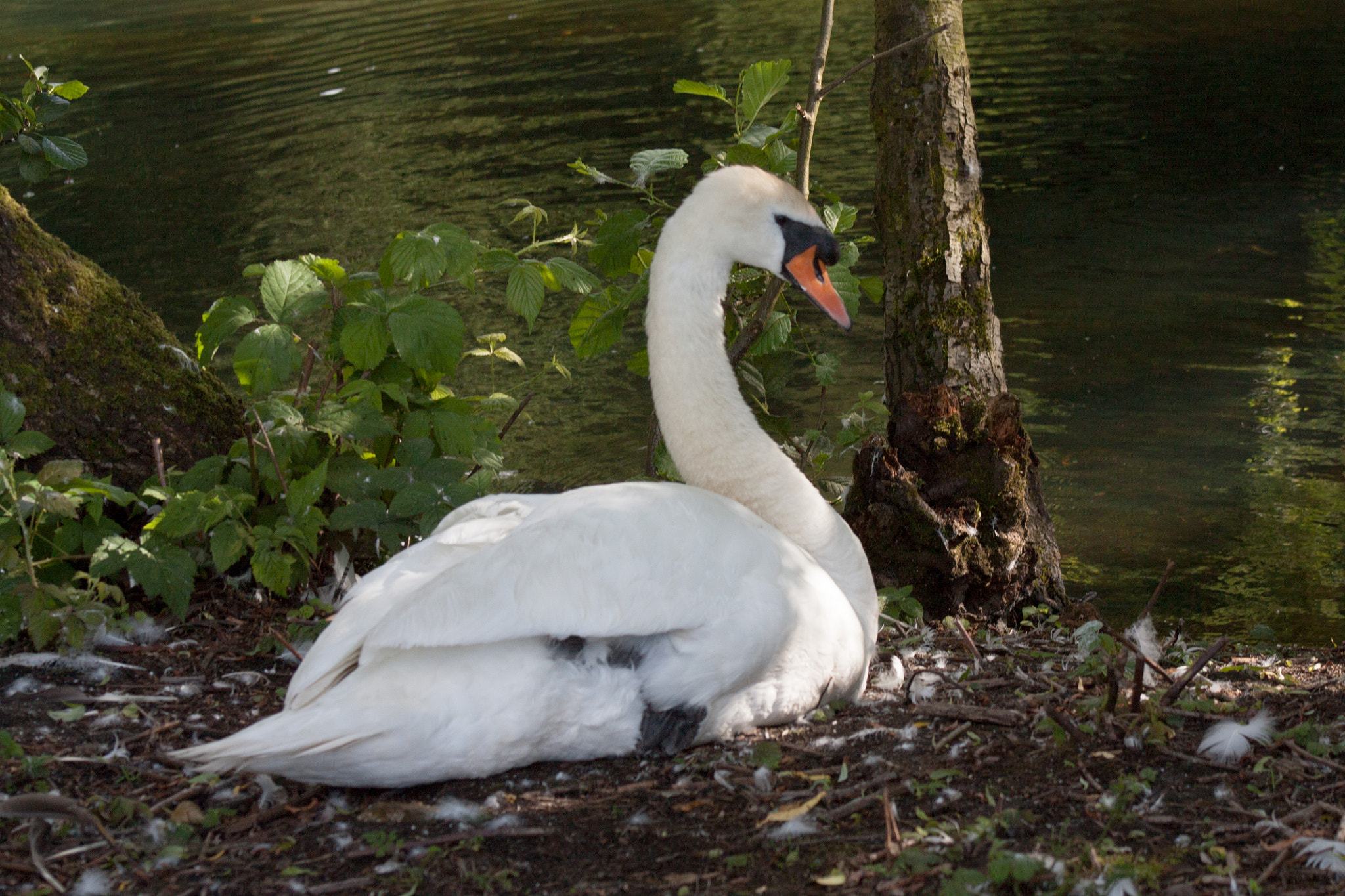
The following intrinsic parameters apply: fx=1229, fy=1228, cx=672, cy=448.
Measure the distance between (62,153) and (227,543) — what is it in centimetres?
169

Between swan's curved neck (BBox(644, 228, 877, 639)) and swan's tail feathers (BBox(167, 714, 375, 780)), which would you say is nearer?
swan's tail feathers (BBox(167, 714, 375, 780))

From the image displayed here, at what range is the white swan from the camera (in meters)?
3.07

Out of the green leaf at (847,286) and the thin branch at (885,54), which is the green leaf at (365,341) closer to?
the green leaf at (847,286)

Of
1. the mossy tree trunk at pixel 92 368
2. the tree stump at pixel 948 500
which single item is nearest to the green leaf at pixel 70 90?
the mossy tree trunk at pixel 92 368

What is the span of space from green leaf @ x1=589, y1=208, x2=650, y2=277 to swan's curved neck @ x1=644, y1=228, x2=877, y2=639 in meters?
1.14

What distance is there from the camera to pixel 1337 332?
9156mm

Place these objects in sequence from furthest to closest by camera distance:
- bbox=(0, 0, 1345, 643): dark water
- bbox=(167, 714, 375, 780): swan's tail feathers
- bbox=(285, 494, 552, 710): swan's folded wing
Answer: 1. bbox=(0, 0, 1345, 643): dark water
2. bbox=(285, 494, 552, 710): swan's folded wing
3. bbox=(167, 714, 375, 780): swan's tail feathers

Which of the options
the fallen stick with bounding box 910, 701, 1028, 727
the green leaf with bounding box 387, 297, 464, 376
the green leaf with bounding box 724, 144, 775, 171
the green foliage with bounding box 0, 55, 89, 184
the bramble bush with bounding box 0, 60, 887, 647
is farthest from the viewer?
the green leaf with bounding box 724, 144, 775, 171

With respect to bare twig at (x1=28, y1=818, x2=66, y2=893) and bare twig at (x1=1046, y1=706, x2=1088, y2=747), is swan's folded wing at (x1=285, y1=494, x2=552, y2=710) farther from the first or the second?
bare twig at (x1=1046, y1=706, x2=1088, y2=747)

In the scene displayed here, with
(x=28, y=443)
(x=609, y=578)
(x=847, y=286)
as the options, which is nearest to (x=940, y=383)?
(x=847, y=286)

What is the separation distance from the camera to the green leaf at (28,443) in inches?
154

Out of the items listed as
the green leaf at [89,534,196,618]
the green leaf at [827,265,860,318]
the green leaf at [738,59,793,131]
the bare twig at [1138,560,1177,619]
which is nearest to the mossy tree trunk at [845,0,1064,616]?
the green leaf at [827,265,860,318]

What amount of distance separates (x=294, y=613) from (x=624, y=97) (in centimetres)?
1632

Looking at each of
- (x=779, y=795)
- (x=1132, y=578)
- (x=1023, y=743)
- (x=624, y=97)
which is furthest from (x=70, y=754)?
(x=624, y=97)
